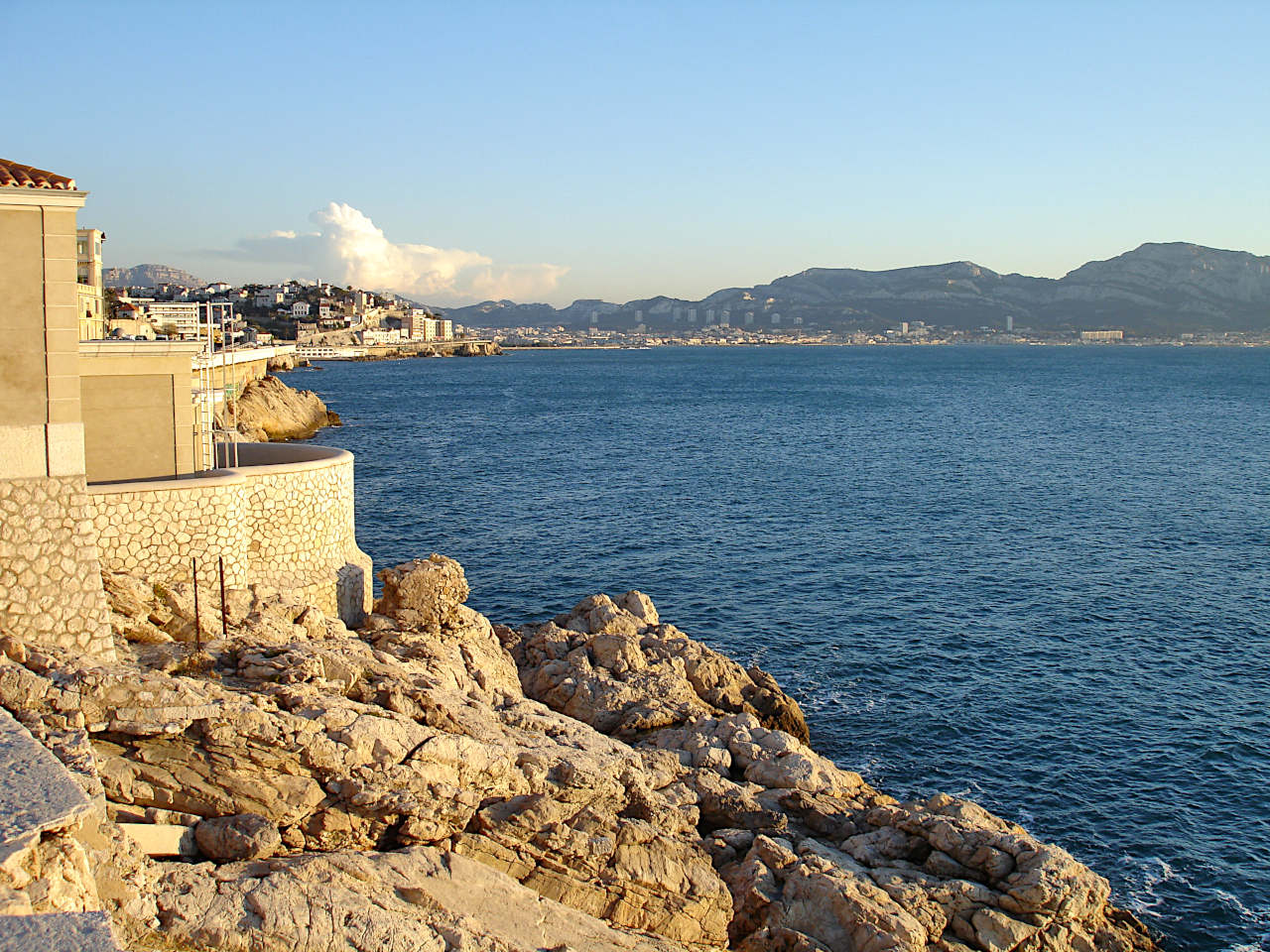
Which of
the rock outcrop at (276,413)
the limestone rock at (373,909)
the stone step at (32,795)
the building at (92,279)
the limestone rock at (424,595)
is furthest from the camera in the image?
the rock outcrop at (276,413)

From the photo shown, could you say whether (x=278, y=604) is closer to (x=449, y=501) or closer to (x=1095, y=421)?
(x=449, y=501)

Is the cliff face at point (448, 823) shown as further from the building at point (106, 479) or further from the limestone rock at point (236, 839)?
the building at point (106, 479)

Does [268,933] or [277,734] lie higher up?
[277,734]

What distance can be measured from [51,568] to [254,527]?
183 inches

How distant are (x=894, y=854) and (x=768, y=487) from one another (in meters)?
33.9

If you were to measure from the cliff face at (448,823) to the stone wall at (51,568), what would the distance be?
68 centimetres

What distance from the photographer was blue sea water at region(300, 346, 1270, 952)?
1862 centimetres

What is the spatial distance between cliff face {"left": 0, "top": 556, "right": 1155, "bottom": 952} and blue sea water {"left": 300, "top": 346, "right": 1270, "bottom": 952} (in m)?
3.60

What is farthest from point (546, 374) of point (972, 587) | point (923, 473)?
point (972, 587)

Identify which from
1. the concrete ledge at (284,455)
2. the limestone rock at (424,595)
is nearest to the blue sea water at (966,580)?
the limestone rock at (424,595)

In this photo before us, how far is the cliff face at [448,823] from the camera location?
9828mm

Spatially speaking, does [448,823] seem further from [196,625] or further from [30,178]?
[30,178]

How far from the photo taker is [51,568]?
13594mm

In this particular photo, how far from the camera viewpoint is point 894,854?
14227 millimetres
